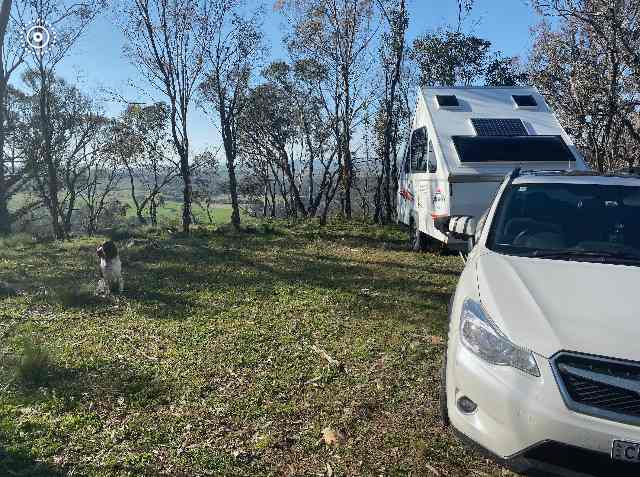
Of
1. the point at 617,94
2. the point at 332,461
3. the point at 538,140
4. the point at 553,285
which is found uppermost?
the point at 617,94

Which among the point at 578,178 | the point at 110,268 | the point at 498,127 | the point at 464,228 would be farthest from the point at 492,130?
the point at 110,268

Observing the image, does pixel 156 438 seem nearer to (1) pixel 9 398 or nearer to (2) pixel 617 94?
(1) pixel 9 398

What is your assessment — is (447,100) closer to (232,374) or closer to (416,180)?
(416,180)

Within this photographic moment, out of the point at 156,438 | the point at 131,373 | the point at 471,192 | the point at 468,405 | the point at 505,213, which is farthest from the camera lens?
the point at 471,192

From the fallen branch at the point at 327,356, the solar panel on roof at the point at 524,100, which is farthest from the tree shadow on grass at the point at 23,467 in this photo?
the solar panel on roof at the point at 524,100

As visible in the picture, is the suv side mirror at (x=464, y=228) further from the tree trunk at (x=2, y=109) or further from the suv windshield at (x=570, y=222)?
the tree trunk at (x=2, y=109)

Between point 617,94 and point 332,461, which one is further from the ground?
point 617,94

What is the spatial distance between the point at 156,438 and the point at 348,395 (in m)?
1.47

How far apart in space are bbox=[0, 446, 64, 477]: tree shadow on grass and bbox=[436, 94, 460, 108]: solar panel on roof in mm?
7749

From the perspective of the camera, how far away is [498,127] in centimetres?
827

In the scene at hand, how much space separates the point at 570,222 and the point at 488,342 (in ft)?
5.59

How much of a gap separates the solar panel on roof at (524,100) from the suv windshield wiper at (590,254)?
19.7 feet

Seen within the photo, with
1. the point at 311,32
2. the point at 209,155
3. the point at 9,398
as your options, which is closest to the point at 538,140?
the point at 9,398

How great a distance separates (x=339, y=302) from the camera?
21.6 feet
